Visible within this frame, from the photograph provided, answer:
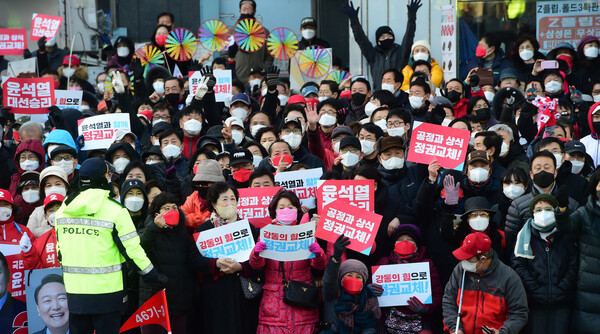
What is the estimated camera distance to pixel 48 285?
28.2 feet

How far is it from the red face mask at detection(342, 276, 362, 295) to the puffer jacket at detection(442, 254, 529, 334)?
796 mm

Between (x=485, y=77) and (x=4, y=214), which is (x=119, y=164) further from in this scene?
(x=485, y=77)

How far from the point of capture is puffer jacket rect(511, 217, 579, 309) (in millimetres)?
8461

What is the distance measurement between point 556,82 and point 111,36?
11.1m

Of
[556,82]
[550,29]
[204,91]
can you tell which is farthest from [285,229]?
[550,29]

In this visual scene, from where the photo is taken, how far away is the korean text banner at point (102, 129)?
38.2 feet

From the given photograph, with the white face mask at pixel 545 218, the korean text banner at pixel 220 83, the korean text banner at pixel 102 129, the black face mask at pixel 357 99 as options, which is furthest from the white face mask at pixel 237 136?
the white face mask at pixel 545 218

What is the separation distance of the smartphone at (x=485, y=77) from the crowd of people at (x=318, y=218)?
1404mm

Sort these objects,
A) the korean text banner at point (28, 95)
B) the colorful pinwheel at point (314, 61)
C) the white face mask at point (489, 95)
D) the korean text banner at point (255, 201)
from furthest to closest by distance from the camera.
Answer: the colorful pinwheel at point (314, 61)
the korean text banner at point (28, 95)
the white face mask at point (489, 95)
the korean text banner at point (255, 201)

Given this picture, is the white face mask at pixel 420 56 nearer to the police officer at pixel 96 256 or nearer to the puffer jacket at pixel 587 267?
the puffer jacket at pixel 587 267

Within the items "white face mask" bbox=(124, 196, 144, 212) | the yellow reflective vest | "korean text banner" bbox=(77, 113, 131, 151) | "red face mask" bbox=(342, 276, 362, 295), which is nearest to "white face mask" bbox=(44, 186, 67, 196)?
"white face mask" bbox=(124, 196, 144, 212)

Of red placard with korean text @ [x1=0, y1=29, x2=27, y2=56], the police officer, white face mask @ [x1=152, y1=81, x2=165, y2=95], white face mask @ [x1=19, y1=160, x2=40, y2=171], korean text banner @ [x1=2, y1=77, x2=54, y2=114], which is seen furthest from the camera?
red placard with korean text @ [x1=0, y1=29, x2=27, y2=56]

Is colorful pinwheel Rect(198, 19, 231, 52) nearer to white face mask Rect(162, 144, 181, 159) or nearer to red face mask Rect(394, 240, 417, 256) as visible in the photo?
white face mask Rect(162, 144, 181, 159)

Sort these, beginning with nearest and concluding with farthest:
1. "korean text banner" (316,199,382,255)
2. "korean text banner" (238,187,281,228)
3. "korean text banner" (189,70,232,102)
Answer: "korean text banner" (316,199,382,255) < "korean text banner" (238,187,281,228) < "korean text banner" (189,70,232,102)
